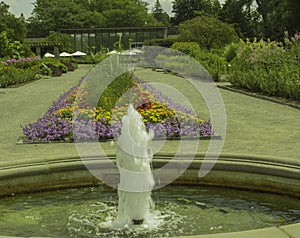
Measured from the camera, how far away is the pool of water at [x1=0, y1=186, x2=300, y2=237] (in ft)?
15.9

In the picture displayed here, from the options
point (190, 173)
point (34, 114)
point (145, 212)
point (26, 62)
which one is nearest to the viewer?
point (145, 212)

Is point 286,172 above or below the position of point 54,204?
above

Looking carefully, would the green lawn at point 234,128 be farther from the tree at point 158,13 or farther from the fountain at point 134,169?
the tree at point 158,13

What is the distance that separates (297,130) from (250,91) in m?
8.46

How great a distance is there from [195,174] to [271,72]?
1174 cm

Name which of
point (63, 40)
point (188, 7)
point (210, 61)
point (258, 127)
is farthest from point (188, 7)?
point (258, 127)

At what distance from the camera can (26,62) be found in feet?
106

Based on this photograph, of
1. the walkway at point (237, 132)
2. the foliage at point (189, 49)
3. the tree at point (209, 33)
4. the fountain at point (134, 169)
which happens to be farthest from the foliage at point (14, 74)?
the fountain at point (134, 169)

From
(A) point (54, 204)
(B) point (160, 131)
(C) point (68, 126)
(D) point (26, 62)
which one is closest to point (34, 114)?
(C) point (68, 126)

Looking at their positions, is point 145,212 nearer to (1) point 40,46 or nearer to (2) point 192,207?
(2) point 192,207

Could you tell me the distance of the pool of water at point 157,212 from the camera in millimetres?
4832

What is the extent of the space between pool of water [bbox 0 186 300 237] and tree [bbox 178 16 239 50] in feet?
110

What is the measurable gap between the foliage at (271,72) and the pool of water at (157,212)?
31.0 ft

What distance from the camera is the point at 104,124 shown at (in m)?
9.04
